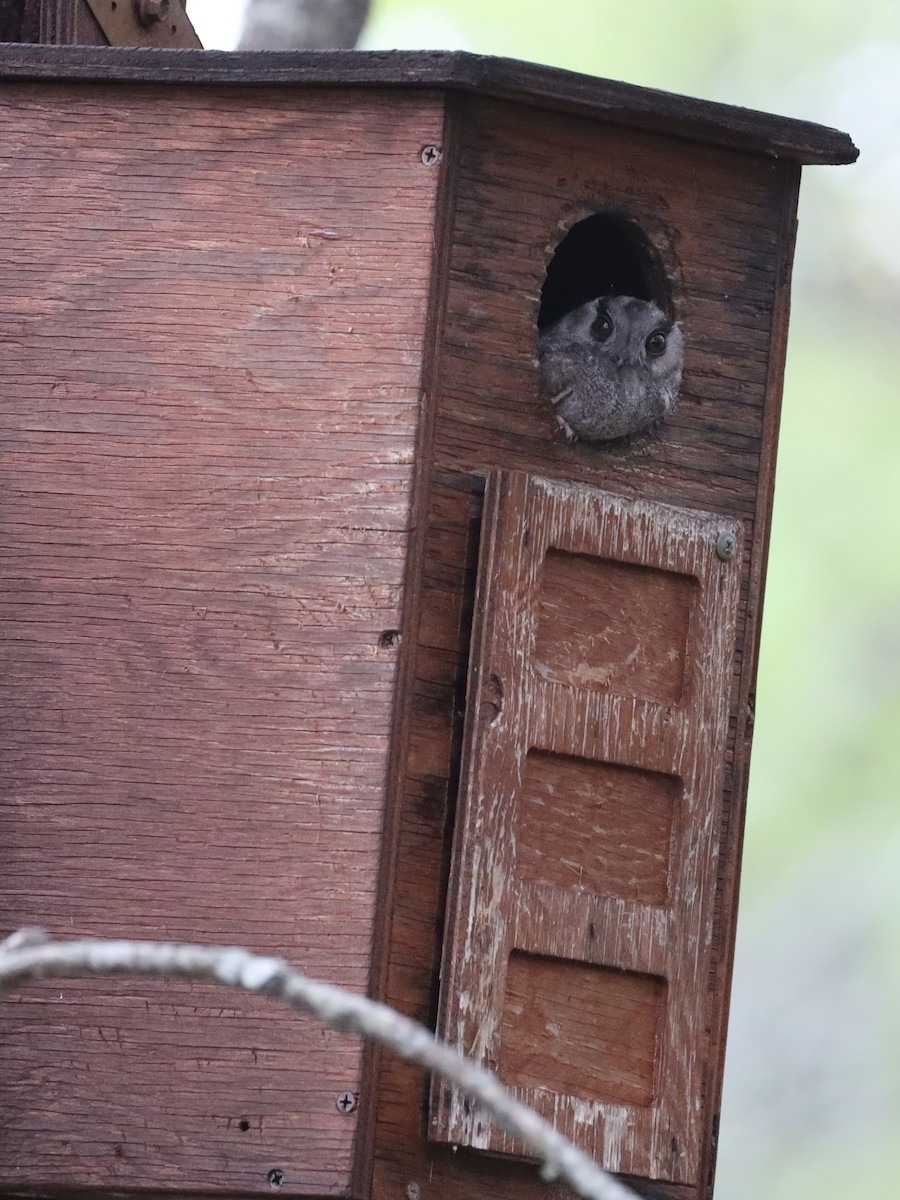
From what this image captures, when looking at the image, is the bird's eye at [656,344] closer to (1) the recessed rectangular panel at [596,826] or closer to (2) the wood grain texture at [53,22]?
(1) the recessed rectangular panel at [596,826]

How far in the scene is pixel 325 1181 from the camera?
8.98 feet

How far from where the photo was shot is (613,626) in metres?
3.04

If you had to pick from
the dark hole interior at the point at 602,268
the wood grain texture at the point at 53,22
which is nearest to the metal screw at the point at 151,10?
the wood grain texture at the point at 53,22

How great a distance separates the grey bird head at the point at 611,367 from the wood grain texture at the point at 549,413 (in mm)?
27

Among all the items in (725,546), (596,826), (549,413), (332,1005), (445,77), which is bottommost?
(596,826)

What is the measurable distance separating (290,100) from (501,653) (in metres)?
0.82

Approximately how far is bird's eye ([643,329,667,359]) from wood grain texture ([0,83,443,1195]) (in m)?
0.42

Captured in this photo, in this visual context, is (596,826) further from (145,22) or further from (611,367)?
(145,22)

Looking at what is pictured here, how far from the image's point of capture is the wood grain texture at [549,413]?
9.45 feet

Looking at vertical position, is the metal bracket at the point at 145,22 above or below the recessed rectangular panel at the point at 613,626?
above

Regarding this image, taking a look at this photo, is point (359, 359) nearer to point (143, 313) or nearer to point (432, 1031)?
point (143, 313)

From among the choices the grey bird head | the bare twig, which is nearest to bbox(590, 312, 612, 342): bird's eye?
the grey bird head

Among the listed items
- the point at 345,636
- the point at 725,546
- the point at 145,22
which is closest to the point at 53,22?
the point at 145,22

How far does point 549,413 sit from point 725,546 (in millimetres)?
312
